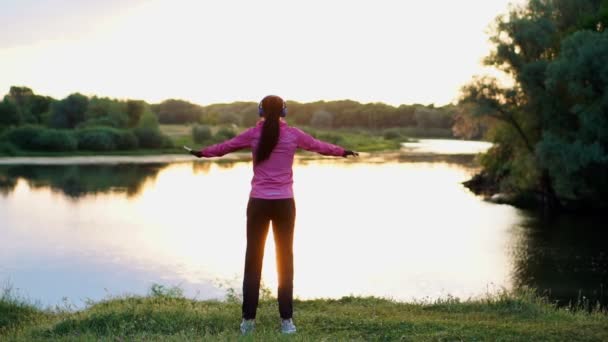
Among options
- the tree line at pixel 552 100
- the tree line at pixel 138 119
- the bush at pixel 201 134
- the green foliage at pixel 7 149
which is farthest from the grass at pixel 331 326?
the bush at pixel 201 134

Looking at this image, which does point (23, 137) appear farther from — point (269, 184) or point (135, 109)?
point (269, 184)

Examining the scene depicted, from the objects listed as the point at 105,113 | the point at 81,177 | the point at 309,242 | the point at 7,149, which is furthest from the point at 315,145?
the point at 105,113

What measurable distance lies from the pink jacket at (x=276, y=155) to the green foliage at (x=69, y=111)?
243ft

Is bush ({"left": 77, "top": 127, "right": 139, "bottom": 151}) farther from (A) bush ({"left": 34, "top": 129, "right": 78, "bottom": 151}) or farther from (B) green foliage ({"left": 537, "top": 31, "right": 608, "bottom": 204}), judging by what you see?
(B) green foliage ({"left": 537, "top": 31, "right": 608, "bottom": 204})

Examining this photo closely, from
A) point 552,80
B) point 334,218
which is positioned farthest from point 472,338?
point 552,80

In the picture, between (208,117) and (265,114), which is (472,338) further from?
(208,117)

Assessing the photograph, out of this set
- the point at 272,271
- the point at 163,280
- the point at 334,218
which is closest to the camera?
the point at 163,280

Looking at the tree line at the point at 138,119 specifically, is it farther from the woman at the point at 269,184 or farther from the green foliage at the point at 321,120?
the woman at the point at 269,184

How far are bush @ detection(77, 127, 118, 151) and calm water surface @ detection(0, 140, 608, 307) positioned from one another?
85.7 feet

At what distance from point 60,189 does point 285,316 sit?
1175 inches

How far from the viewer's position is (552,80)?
84.8 ft

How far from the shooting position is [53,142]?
202ft

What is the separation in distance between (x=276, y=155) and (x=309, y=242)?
14.0m

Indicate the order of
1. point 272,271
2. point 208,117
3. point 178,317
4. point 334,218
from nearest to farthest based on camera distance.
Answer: point 178,317 < point 272,271 < point 334,218 < point 208,117
